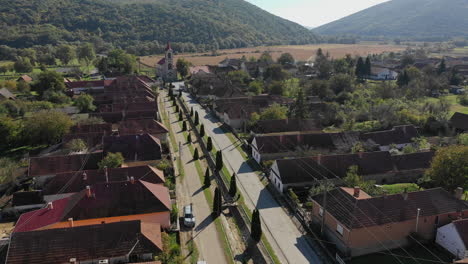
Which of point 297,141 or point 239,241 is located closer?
point 239,241

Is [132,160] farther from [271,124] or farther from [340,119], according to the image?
[340,119]

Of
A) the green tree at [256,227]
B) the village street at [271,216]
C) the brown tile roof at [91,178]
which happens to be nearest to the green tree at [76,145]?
the brown tile roof at [91,178]

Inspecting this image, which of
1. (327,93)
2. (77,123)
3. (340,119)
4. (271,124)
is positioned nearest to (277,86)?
(327,93)

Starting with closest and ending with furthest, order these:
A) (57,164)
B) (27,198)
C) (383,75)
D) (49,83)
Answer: (27,198), (57,164), (49,83), (383,75)

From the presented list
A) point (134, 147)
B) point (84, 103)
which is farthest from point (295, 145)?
point (84, 103)

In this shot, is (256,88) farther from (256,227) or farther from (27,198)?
(256,227)

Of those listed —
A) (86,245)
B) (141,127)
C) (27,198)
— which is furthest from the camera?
(141,127)
